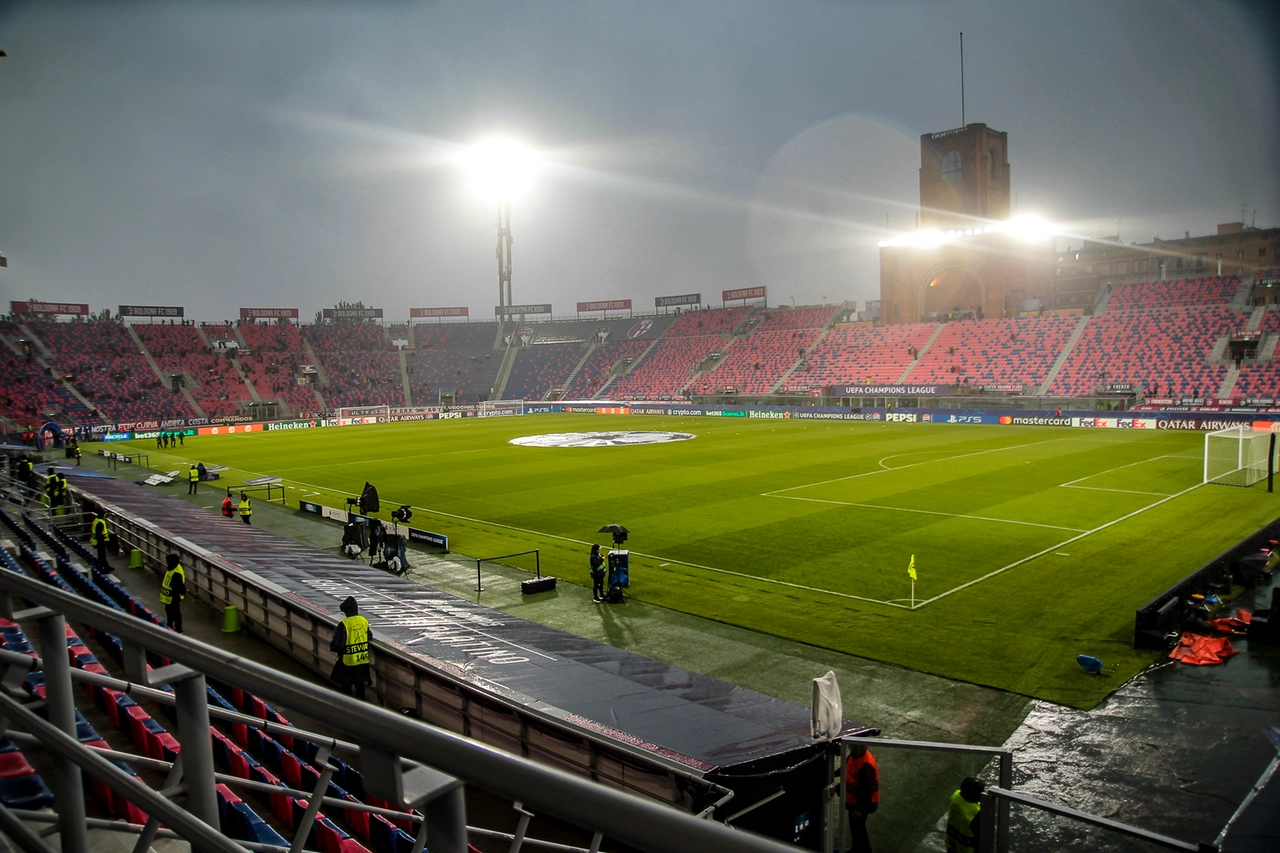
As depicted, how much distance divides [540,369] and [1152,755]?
9685cm

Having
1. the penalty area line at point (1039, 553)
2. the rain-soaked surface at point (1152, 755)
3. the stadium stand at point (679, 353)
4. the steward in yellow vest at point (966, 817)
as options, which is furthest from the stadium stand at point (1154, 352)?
the steward in yellow vest at point (966, 817)

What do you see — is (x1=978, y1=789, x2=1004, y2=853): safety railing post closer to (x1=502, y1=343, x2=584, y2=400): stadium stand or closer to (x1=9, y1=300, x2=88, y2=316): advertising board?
(x1=502, y1=343, x2=584, y2=400): stadium stand

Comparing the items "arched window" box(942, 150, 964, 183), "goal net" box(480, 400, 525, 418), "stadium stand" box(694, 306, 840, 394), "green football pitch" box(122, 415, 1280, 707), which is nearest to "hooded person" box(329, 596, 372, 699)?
"green football pitch" box(122, 415, 1280, 707)

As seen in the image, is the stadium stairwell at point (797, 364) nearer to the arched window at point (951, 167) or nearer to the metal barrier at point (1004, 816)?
the arched window at point (951, 167)

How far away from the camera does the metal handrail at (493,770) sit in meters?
1.31

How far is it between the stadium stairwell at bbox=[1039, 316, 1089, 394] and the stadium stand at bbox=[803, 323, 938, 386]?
493 inches

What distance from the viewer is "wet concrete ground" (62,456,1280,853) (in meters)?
8.83

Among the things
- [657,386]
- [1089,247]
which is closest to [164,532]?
[657,386]

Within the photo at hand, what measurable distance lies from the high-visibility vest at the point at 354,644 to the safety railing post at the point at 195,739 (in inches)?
362

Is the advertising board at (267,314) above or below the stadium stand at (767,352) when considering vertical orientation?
above

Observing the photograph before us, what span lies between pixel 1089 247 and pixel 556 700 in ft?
399

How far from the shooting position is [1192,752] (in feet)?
33.3

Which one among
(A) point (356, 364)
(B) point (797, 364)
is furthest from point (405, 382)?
(B) point (797, 364)

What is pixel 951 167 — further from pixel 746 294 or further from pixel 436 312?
pixel 436 312
